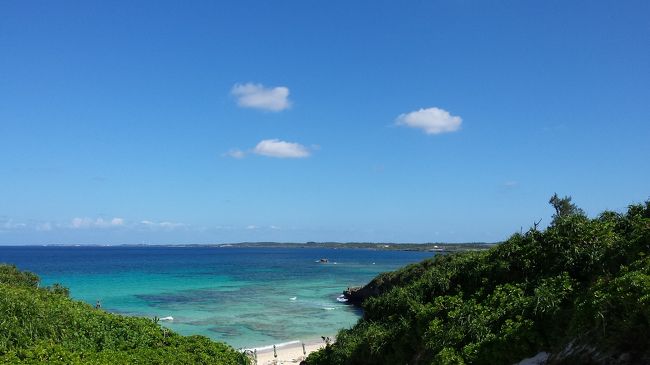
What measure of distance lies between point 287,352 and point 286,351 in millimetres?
394

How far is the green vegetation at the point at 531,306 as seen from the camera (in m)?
7.69

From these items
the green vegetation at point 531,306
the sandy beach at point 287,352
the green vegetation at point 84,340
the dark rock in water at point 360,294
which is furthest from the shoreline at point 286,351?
the dark rock in water at point 360,294

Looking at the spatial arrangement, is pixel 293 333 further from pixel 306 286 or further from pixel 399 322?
pixel 306 286

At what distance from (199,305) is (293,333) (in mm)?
20057

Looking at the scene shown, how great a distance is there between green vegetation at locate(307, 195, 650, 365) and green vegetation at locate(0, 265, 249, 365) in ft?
16.2

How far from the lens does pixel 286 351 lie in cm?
3575

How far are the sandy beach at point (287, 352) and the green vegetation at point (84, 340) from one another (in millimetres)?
14593

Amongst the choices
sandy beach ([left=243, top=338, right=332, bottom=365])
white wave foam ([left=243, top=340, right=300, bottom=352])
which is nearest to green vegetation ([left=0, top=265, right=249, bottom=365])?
sandy beach ([left=243, top=338, right=332, bottom=365])

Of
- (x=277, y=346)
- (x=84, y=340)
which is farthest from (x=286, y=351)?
(x=84, y=340)

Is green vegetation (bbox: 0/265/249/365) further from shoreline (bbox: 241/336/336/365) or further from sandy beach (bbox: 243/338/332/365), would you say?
sandy beach (bbox: 243/338/332/365)

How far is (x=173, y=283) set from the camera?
3410 inches

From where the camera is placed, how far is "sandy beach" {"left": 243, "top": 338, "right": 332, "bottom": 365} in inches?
1267

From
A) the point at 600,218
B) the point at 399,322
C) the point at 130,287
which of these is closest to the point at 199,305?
the point at 130,287

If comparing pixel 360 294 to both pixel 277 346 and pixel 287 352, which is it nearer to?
pixel 277 346
